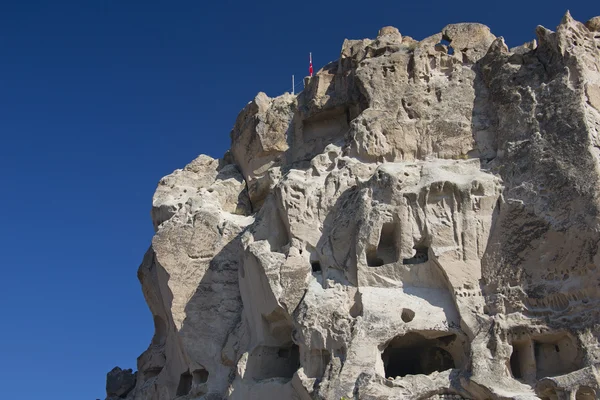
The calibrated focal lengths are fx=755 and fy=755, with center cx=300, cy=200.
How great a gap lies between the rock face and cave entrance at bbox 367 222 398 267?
5 centimetres

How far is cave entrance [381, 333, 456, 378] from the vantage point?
18.9 meters

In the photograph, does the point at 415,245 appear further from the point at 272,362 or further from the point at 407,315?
the point at 272,362

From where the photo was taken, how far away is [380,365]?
1786 centimetres

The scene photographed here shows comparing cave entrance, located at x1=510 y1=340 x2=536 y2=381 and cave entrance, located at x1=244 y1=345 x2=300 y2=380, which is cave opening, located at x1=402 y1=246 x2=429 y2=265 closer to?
cave entrance, located at x1=510 y1=340 x2=536 y2=381

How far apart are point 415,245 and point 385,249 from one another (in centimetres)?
101

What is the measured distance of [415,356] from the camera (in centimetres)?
2020

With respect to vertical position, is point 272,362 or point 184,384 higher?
point 184,384

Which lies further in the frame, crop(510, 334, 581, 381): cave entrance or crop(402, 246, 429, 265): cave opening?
crop(402, 246, 429, 265): cave opening

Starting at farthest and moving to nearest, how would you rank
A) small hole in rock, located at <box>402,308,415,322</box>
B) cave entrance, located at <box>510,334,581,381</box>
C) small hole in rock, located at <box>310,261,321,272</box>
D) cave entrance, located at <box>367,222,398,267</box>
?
small hole in rock, located at <box>310,261,321,272</box>, cave entrance, located at <box>367,222,398,267</box>, small hole in rock, located at <box>402,308,415,322</box>, cave entrance, located at <box>510,334,581,381</box>

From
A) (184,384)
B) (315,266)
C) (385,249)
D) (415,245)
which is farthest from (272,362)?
(415,245)

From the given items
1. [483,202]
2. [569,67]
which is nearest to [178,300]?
[483,202]

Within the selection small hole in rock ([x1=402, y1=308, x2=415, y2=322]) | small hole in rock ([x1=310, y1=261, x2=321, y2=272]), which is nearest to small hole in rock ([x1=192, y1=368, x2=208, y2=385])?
small hole in rock ([x1=310, y1=261, x2=321, y2=272])

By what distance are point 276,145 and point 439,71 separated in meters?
6.48

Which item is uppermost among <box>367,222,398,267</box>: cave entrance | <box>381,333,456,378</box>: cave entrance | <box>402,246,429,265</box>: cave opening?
<box>367,222,398,267</box>: cave entrance
